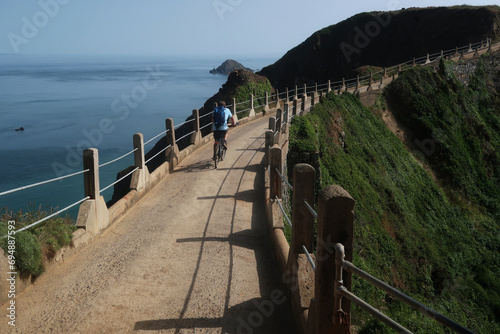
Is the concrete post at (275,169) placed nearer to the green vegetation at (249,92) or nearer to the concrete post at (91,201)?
the concrete post at (91,201)

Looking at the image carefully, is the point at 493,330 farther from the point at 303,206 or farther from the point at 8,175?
the point at 8,175

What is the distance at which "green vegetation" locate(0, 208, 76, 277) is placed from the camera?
595cm

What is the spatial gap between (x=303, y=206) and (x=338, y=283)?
156cm

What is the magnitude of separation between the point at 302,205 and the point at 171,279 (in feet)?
7.52

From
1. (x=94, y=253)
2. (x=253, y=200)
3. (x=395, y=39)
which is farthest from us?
(x=395, y=39)

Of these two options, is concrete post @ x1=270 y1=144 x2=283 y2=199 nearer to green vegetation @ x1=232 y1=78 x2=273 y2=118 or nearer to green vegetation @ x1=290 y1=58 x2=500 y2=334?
green vegetation @ x1=290 y1=58 x2=500 y2=334

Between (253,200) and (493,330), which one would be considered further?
(493,330)

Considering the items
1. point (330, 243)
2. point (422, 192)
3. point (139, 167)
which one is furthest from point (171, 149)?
point (422, 192)

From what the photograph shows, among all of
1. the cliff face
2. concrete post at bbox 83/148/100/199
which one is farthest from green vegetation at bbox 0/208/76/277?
the cliff face

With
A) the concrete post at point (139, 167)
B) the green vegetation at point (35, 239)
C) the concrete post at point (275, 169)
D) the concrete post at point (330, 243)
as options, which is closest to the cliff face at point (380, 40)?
the concrete post at point (139, 167)

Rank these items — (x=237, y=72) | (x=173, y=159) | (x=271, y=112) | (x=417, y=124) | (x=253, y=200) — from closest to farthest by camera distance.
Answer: (x=253, y=200) → (x=173, y=159) → (x=271, y=112) → (x=417, y=124) → (x=237, y=72)

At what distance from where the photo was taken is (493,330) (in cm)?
1603

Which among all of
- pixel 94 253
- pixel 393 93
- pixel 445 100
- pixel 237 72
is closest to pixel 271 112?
pixel 237 72

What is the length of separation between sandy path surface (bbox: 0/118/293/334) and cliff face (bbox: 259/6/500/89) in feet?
157
